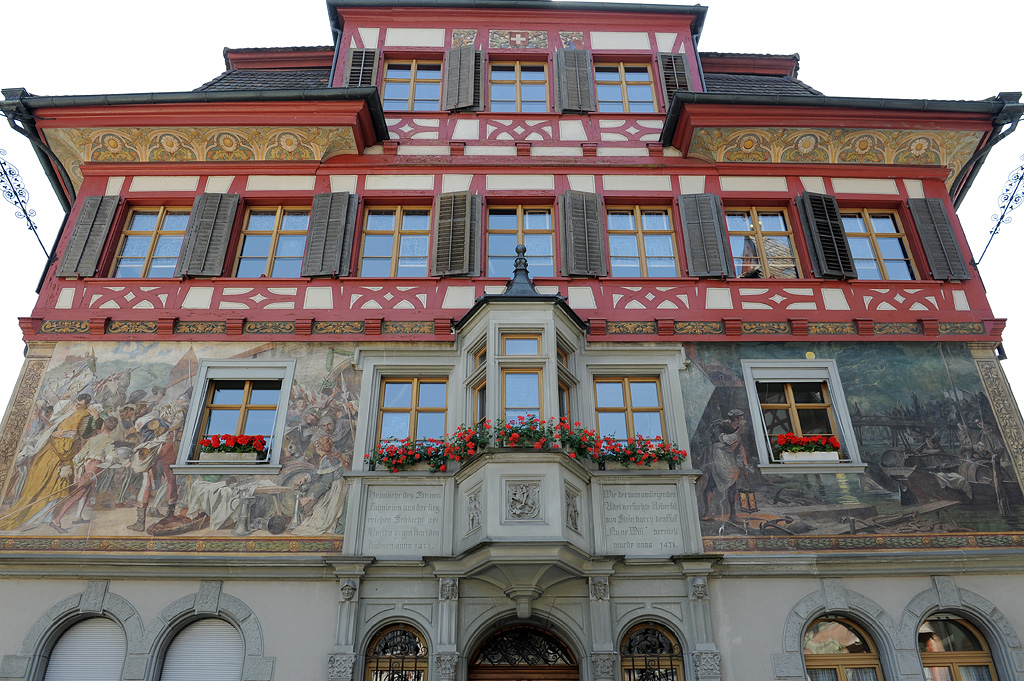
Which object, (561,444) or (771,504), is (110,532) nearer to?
(561,444)

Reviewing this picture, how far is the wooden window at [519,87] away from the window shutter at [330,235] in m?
3.30

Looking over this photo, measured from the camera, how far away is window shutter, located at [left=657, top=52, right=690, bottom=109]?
14297mm

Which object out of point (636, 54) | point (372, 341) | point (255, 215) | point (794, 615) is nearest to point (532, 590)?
point (794, 615)

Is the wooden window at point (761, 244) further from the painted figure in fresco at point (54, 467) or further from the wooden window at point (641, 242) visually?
the painted figure in fresco at point (54, 467)

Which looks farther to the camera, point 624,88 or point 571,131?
point 624,88

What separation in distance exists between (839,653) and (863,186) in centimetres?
737

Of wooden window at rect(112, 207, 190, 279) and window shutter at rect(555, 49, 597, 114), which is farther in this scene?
window shutter at rect(555, 49, 597, 114)

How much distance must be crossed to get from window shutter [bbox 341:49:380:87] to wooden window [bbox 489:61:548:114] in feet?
6.85

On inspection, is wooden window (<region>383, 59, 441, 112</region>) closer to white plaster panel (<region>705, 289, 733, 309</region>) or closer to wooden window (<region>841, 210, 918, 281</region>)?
white plaster panel (<region>705, 289, 733, 309</region>)

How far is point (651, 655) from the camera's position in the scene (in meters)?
9.43

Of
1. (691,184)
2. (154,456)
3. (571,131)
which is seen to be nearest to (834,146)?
(691,184)

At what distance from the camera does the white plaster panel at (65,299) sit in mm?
11640

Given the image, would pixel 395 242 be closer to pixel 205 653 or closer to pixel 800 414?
pixel 205 653

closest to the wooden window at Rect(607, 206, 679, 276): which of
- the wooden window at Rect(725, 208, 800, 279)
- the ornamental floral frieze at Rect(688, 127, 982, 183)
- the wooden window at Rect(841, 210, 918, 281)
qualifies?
the wooden window at Rect(725, 208, 800, 279)
